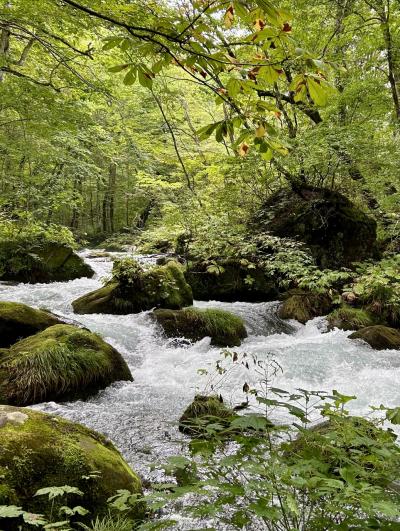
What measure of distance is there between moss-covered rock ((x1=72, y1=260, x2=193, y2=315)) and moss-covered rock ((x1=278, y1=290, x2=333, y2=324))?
2808mm

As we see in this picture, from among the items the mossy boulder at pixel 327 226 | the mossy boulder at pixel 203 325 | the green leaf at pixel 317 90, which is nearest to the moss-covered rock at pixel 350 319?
the mossy boulder at pixel 203 325

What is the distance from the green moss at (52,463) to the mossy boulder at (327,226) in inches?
397

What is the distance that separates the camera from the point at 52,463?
2502 mm

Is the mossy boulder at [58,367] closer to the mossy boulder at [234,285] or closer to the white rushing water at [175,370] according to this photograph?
the white rushing water at [175,370]

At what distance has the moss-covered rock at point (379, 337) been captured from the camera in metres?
7.65

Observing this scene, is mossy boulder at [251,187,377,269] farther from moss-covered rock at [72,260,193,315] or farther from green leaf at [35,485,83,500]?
green leaf at [35,485,83,500]

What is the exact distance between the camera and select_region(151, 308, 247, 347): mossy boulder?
8039 mm

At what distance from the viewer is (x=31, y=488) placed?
2314 millimetres

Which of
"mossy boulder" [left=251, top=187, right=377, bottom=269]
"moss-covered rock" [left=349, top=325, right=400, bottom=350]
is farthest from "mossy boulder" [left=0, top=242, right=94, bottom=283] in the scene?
"moss-covered rock" [left=349, top=325, right=400, bottom=350]

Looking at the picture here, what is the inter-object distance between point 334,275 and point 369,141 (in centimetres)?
389

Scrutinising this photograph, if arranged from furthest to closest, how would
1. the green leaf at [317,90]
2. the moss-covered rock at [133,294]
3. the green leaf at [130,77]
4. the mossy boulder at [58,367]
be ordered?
the moss-covered rock at [133,294], the mossy boulder at [58,367], the green leaf at [130,77], the green leaf at [317,90]

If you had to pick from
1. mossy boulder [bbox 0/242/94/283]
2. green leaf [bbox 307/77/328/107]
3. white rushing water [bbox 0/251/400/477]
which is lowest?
white rushing water [bbox 0/251/400/477]

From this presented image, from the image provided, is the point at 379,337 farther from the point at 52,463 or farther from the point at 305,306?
the point at 52,463

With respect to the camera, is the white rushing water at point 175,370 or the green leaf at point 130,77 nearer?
the green leaf at point 130,77
